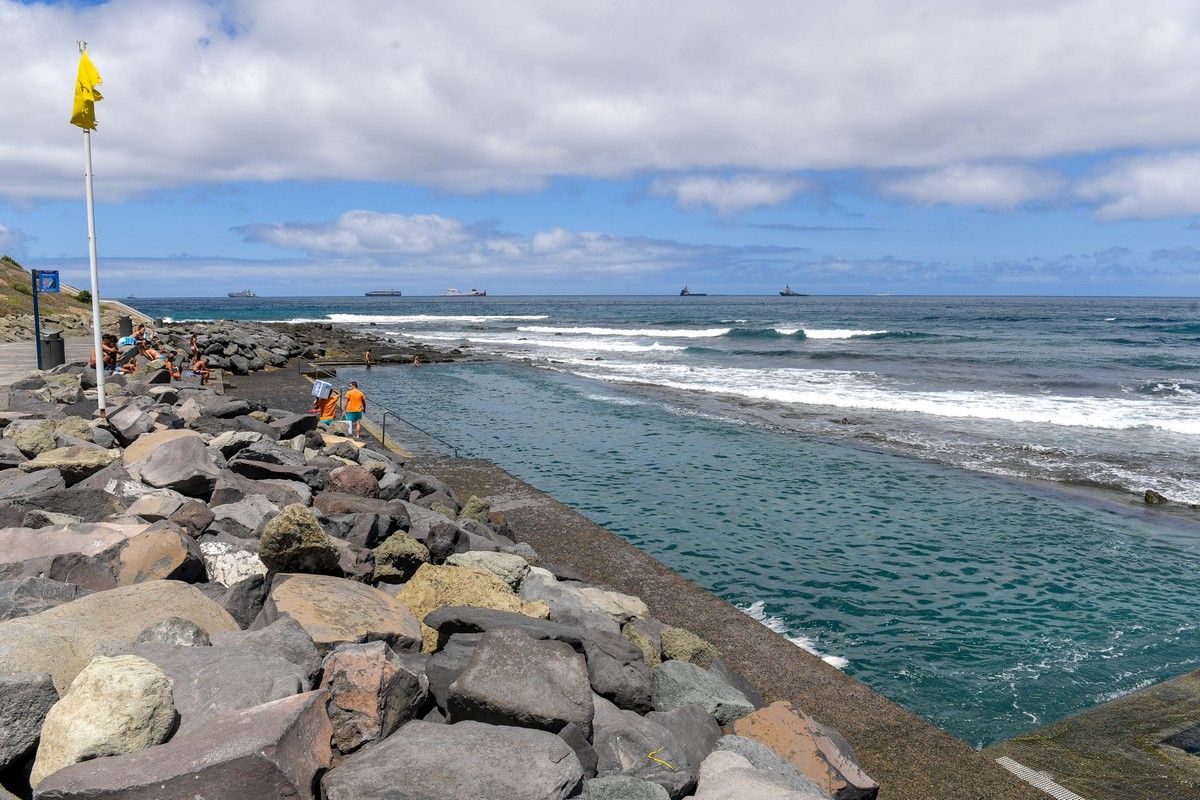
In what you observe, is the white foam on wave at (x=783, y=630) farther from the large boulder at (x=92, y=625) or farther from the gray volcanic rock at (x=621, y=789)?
the large boulder at (x=92, y=625)

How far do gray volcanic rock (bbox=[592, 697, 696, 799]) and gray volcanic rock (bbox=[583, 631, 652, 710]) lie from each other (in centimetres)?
32

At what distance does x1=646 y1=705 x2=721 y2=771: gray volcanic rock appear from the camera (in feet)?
14.8

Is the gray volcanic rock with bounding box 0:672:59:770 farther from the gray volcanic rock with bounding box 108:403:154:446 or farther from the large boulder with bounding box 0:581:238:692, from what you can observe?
the gray volcanic rock with bounding box 108:403:154:446

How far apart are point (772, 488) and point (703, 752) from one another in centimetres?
929

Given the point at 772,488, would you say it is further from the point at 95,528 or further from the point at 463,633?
the point at 95,528

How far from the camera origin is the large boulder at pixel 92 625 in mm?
3729

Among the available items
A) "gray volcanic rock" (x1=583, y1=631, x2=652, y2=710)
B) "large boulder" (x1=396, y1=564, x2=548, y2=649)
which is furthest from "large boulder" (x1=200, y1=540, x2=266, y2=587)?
"gray volcanic rock" (x1=583, y1=631, x2=652, y2=710)

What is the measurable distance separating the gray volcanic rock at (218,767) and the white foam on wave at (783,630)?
521 centimetres

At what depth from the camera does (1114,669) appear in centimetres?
745

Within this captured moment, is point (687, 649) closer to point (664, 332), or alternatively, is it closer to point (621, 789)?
point (621, 789)

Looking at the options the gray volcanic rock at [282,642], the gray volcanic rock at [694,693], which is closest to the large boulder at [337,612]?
the gray volcanic rock at [282,642]

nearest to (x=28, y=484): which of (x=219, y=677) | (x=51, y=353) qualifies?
(x=219, y=677)

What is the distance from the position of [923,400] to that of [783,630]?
60.8 ft

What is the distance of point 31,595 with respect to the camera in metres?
4.41
